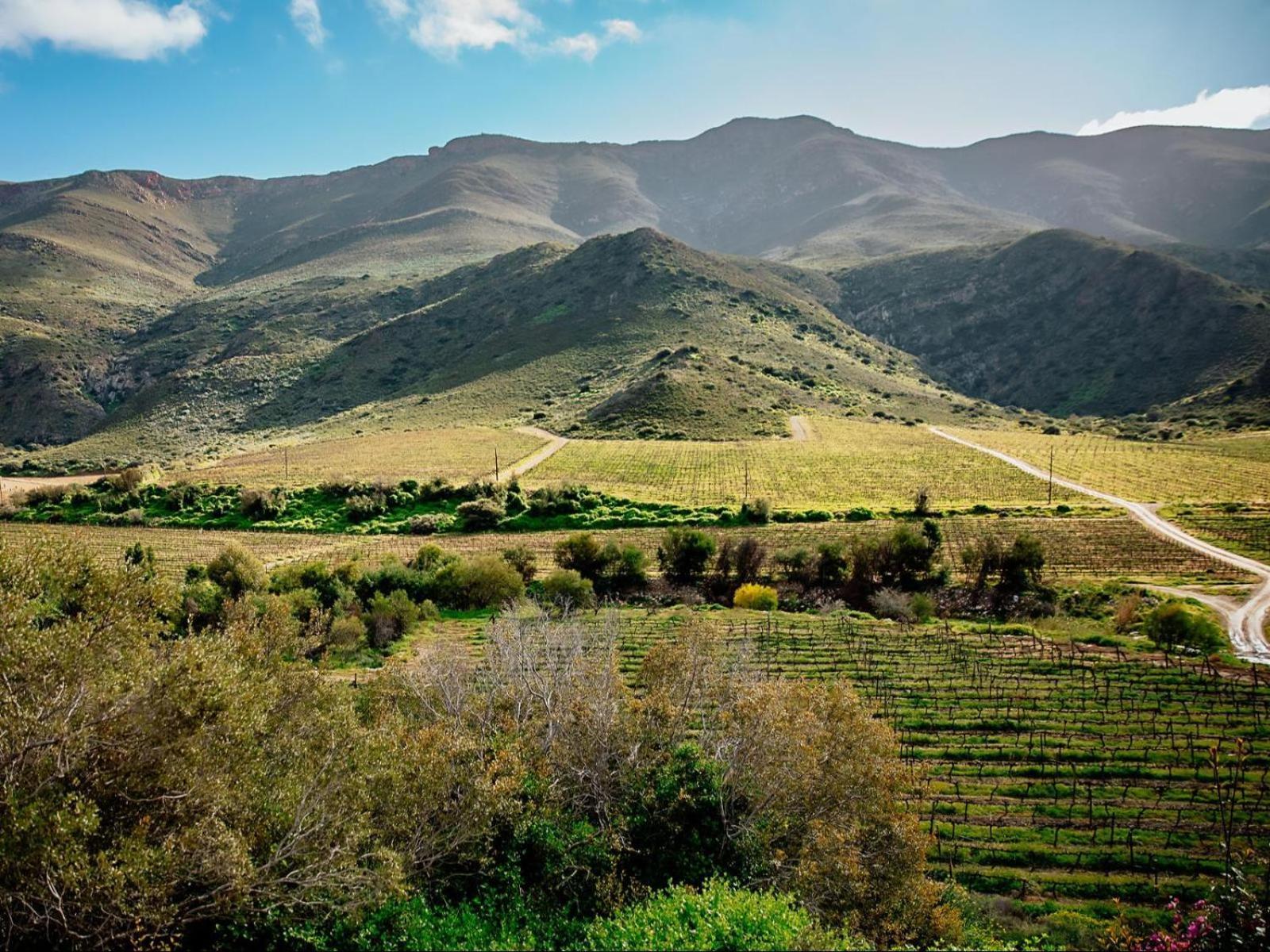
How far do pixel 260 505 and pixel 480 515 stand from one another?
2163 centimetres

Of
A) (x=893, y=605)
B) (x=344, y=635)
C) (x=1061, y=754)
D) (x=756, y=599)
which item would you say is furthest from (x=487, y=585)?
(x=1061, y=754)

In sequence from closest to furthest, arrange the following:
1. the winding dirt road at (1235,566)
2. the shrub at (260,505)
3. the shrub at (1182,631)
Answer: the shrub at (1182,631) < the winding dirt road at (1235,566) < the shrub at (260,505)

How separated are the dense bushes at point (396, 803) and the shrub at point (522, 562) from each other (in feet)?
100

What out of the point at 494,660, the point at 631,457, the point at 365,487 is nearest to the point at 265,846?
the point at 494,660

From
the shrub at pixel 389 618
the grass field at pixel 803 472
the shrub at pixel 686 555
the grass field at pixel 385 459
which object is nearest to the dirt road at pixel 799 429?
the grass field at pixel 803 472

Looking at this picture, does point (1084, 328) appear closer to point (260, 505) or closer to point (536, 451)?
point (536, 451)

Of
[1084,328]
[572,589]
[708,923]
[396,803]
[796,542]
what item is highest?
[1084,328]

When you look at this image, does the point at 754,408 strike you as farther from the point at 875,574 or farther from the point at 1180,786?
the point at 1180,786

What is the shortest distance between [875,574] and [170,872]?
157 feet

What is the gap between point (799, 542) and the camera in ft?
187

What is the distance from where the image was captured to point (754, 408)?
111 metres

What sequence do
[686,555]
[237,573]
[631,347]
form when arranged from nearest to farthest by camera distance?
1. [237,573]
2. [686,555]
3. [631,347]

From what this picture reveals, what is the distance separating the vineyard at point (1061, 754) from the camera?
18.2 m

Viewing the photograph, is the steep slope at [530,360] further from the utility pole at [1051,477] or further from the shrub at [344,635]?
the shrub at [344,635]
